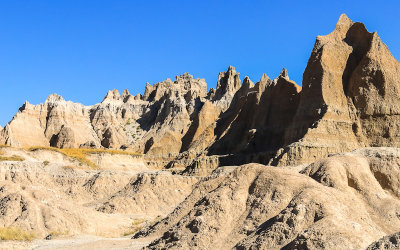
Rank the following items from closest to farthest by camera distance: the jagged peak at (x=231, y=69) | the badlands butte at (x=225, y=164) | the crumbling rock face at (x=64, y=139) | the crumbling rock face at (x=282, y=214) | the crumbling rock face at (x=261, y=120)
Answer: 1. the crumbling rock face at (x=282, y=214)
2. the badlands butte at (x=225, y=164)
3. the crumbling rock face at (x=261, y=120)
4. the crumbling rock face at (x=64, y=139)
5. the jagged peak at (x=231, y=69)

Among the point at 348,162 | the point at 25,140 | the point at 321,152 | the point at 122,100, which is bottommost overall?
the point at 348,162

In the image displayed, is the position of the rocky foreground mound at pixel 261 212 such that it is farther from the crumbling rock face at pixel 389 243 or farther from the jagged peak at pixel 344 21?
the jagged peak at pixel 344 21

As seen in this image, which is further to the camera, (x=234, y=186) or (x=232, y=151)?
(x=232, y=151)

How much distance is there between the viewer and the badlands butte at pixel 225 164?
56.2ft

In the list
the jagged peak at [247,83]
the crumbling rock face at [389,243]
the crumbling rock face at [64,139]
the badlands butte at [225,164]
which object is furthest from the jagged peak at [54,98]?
the crumbling rock face at [389,243]

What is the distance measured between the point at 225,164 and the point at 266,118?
9.34m

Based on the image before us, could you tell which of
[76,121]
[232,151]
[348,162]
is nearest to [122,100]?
[76,121]

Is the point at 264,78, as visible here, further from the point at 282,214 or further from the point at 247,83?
the point at 282,214

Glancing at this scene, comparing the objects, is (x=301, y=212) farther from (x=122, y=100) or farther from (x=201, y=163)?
(x=122, y=100)

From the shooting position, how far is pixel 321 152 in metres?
49.5

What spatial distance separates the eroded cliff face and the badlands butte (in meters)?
0.17

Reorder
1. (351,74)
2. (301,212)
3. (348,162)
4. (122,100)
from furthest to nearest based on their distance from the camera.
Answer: (122,100)
(351,74)
(348,162)
(301,212)

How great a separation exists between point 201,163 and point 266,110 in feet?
42.4

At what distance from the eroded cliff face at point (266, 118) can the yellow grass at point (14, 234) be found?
29.0 meters
